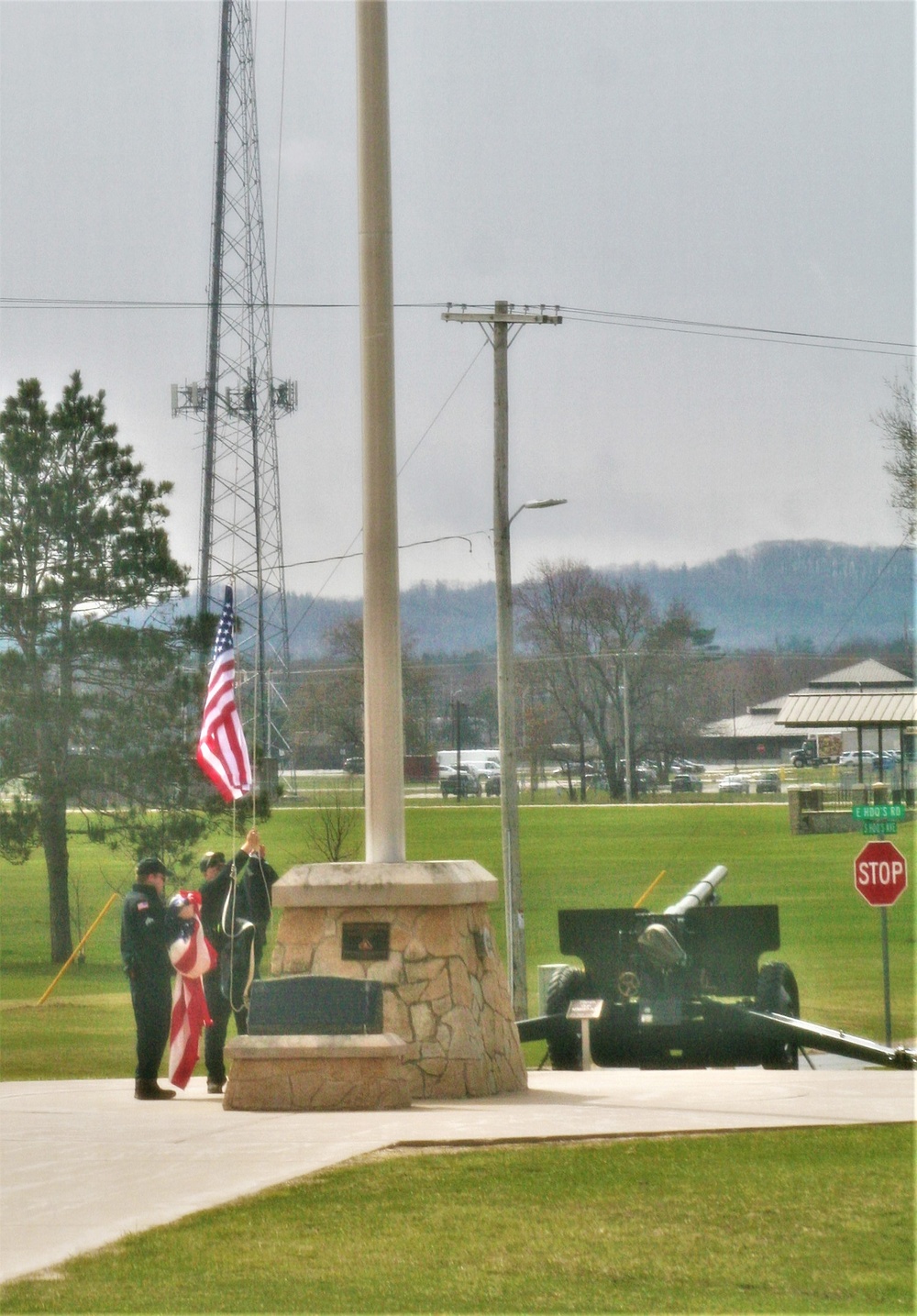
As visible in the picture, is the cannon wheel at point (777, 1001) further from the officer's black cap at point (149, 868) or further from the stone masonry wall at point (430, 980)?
the officer's black cap at point (149, 868)

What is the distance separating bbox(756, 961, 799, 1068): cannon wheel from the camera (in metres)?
14.4

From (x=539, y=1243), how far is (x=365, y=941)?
4362mm

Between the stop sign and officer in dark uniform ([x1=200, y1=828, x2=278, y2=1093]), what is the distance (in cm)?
1028

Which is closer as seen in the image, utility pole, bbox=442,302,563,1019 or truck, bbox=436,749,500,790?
utility pole, bbox=442,302,563,1019

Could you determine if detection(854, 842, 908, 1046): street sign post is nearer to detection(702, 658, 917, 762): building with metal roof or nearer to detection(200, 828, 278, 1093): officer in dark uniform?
detection(200, 828, 278, 1093): officer in dark uniform

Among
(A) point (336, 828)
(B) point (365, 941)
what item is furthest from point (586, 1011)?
(A) point (336, 828)

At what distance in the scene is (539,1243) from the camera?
228 inches

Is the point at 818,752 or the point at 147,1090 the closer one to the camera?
the point at 147,1090

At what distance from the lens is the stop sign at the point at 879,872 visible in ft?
64.4

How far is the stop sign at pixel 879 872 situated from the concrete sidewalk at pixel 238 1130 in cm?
893

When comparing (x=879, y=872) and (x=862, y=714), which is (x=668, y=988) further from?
(x=862, y=714)

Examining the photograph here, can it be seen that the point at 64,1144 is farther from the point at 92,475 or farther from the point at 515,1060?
the point at 92,475

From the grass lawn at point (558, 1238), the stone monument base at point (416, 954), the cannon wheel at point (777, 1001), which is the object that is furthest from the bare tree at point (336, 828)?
the grass lawn at point (558, 1238)

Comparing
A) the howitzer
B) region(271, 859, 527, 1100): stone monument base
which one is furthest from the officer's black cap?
the howitzer
